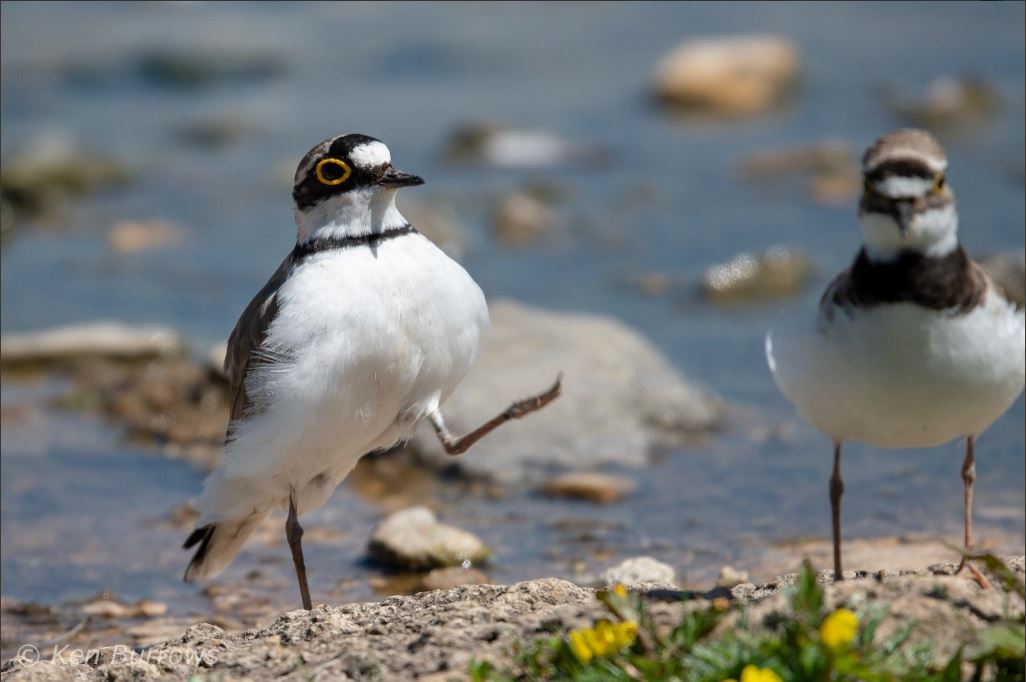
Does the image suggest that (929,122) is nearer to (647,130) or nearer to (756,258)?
(647,130)

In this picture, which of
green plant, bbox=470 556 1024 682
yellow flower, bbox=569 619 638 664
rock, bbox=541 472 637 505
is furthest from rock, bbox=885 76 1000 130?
yellow flower, bbox=569 619 638 664

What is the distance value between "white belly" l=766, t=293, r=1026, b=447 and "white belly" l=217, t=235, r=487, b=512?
1.51 m

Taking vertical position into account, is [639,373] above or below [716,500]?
above

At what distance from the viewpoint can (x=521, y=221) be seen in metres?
12.9

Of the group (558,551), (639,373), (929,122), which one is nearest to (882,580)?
(558,551)

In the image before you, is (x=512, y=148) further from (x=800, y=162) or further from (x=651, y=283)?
(x=651, y=283)

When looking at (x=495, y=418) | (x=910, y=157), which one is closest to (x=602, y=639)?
(x=910, y=157)

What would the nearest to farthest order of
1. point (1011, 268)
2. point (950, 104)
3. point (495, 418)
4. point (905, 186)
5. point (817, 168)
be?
point (905, 186)
point (495, 418)
point (1011, 268)
point (817, 168)
point (950, 104)

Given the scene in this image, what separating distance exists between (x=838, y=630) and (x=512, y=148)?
1177cm

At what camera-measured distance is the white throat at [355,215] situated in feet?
19.1

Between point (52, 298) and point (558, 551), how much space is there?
20.4 ft

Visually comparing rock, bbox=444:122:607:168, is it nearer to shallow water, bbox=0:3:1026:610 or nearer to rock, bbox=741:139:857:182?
shallow water, bbox=0:3:1026:610

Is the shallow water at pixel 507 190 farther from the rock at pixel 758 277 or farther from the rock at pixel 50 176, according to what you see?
the rock at pixel 50 176

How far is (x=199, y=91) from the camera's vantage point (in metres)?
17.9
